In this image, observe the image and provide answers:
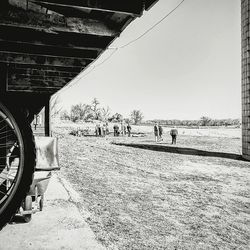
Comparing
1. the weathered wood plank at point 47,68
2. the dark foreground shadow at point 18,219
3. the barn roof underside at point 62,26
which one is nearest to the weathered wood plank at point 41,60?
the barn roof underside at point 62,26

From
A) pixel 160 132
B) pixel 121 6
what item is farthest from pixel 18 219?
pixel 160 132

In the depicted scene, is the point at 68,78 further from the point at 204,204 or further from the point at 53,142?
the point at 204,204

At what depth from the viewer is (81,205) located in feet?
21.4

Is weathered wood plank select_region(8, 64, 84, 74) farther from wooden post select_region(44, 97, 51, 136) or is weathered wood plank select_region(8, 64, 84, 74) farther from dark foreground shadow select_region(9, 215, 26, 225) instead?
wooden post select_region(44, 97, 51, 136)

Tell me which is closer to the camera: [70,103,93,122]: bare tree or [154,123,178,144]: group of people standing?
[154,123,178,144]: group of people standing

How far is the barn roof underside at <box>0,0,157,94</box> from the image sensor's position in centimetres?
268

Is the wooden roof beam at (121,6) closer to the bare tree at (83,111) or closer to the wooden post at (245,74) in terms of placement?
the wooden post at (245,74)

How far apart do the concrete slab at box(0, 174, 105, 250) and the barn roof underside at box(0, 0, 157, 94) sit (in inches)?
129

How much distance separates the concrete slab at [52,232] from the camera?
4176mm

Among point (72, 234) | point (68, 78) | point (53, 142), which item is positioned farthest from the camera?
point (68, 78)

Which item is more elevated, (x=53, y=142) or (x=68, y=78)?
(x=68, y=78)

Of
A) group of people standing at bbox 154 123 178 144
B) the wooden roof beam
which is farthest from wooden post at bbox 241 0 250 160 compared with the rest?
the wooden roof beam

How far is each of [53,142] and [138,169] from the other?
8.21 meters

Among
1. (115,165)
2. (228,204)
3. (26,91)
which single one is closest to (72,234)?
(228,204)
